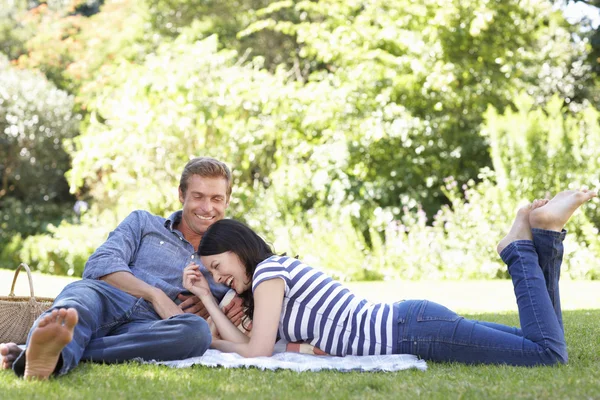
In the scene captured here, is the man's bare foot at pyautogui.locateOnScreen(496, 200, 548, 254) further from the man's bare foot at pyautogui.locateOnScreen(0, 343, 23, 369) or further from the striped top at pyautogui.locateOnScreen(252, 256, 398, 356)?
the man's bare foot at pyautogui.locateOnScreen(0, 343, 23, 369)

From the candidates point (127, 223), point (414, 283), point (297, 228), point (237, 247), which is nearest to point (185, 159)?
point (297, 228)

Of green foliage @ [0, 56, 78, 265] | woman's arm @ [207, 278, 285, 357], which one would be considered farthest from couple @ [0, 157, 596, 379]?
green foliage @ [0, 56, 78, 265]

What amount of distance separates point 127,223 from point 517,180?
6491 millimetres

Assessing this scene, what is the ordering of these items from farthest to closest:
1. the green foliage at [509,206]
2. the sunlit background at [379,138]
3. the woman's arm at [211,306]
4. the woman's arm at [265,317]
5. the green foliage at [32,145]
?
the green foliage at [32,145] → the sunlit background at [379,138] → the green foliage at [509,206] → the woman's arm at [211,306] → the woman's arm at [265,317]

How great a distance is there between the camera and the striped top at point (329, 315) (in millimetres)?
3561

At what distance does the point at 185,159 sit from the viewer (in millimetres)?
10680

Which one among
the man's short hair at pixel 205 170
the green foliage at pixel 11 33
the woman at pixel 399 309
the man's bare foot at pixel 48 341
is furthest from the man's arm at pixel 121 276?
the green foliage at pixel 11 33

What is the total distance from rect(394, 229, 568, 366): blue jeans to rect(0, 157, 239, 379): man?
3.10ft

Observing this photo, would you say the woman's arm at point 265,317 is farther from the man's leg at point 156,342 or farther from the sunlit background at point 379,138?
the sunlit background at point 379,138

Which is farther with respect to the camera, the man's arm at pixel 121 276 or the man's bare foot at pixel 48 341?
the man's arm at pixel 121 276

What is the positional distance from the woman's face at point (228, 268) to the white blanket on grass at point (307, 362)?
328mm

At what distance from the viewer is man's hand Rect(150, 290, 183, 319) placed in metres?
3.81

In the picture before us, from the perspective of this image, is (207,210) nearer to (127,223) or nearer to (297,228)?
(127,223)

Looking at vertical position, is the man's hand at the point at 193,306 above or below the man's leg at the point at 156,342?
above
